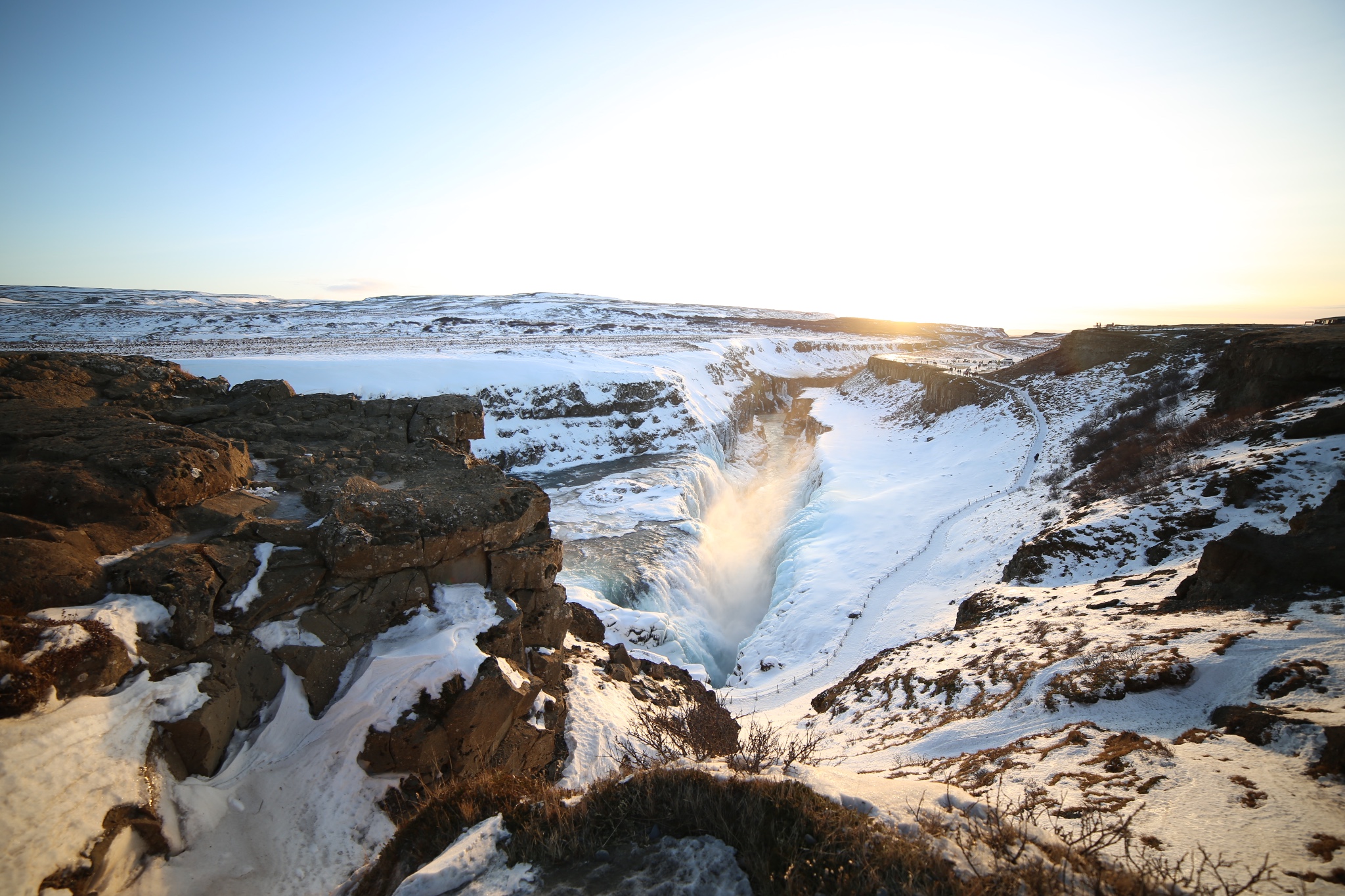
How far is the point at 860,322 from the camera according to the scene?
127 meters

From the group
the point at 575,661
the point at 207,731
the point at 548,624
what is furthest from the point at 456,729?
the point at 575,661

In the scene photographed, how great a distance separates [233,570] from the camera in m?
6.16

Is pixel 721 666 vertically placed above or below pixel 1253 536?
below

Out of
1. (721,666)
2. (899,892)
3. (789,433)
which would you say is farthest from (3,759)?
(789,433)

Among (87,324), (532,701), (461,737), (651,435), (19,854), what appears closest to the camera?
(19,854)

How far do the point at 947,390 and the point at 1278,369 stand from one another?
1956cm

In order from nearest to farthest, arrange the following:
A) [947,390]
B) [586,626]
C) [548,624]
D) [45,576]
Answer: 1. [45,576]
2. [548,624]
3. [586,626]
4. [947,390]

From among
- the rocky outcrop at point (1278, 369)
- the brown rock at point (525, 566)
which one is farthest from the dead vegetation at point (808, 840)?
the rocky outcrop at point (1278, 369)

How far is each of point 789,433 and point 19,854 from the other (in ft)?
139

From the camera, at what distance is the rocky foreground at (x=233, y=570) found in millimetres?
4984

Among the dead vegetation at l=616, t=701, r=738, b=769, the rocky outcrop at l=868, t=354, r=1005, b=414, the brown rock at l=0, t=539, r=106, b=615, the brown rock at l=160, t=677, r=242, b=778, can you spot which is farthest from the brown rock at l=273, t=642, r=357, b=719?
the rocky outcrop at l=868, t=354, r=1005, b=414

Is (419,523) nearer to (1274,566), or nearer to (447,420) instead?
(447,420)

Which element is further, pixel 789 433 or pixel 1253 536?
pixel 789 433

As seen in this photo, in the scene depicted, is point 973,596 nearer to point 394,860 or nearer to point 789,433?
point 394,860
